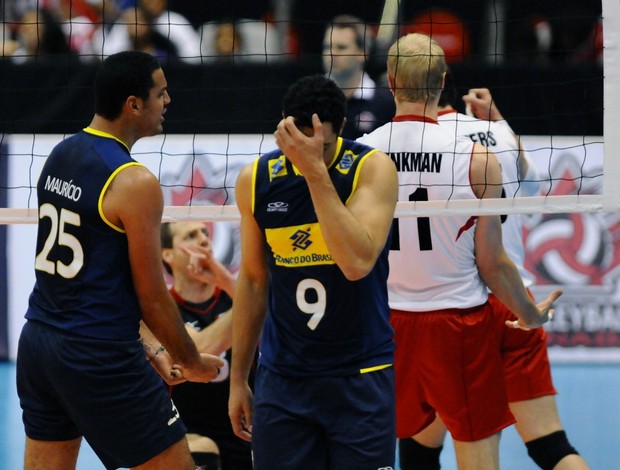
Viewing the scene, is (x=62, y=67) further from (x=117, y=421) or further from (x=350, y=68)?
(x=117, y=421)

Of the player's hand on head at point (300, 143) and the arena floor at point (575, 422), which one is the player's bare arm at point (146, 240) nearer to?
the player's hand on head at point (300, 143)

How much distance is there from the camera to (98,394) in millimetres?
3975

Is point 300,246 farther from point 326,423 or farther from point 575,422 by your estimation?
point 575,422

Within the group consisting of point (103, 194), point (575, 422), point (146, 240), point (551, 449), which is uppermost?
point (103, 194)

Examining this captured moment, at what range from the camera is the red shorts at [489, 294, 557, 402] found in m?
5.15

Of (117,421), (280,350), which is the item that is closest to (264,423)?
(280,350)

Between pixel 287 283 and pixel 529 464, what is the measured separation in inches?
131

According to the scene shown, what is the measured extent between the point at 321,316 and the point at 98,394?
2.75 feet

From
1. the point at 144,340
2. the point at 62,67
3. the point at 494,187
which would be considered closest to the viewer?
the point at 144,340

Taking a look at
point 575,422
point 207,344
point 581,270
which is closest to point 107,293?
point 207,344

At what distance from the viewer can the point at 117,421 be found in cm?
400

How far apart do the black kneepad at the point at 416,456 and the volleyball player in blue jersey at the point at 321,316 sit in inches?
64.1

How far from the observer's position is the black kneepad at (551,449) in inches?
200

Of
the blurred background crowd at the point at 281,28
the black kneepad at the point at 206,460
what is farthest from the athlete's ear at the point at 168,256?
the blurred background crowd at the point at 281,28
